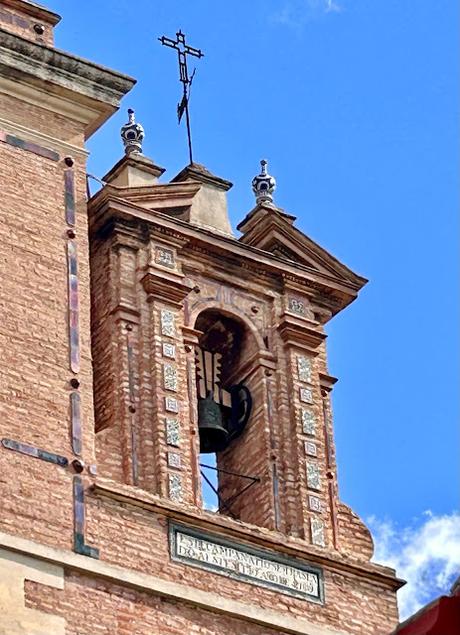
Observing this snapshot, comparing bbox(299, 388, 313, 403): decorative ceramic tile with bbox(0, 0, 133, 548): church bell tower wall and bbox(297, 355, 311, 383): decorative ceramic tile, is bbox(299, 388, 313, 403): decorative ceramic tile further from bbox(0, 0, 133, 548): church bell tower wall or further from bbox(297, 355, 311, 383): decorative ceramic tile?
bbox(0, 0, 133, 548): church bell tower wall

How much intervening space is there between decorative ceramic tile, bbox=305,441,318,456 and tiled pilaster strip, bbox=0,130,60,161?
440 cm

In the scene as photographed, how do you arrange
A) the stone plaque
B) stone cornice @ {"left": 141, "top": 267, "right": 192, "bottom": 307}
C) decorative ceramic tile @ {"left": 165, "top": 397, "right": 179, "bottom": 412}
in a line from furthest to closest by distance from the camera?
stone cornice @ {"left": 141, "top": 267, "right": 192, "bottom": 307}
decorative ceramic tile @ {"left": 165, "top": 397, "right": 179, "bottom": 412}
the stone plaque

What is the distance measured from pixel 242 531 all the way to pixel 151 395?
195cm

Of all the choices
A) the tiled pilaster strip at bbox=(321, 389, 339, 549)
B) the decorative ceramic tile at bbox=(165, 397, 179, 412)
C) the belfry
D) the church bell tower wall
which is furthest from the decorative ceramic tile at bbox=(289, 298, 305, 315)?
the church bell tower wall

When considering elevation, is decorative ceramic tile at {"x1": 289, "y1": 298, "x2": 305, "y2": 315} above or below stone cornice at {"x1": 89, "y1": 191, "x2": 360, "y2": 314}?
below

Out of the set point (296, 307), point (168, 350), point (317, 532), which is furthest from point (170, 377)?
point (296, 307)

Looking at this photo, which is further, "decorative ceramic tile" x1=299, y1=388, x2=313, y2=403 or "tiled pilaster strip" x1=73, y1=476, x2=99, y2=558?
"decorative ceramic tile" x1=299, y1=388, x2=313, y2=403

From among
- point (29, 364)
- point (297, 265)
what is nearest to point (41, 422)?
point (29, 364)

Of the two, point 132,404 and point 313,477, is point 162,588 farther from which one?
point 313,477

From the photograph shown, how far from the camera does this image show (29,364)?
31922 millimetres

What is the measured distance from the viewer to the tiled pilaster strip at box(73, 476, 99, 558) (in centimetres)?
3089

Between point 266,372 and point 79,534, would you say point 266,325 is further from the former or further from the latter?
point 79,534

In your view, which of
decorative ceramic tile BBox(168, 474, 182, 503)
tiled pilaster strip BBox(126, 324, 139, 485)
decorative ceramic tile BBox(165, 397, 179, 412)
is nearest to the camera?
decorative ceramic tile BBox(168, 474, 182, 503)

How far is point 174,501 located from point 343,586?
2295 millimetres
